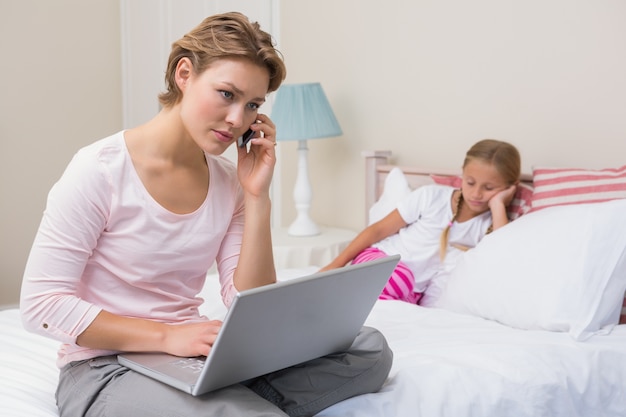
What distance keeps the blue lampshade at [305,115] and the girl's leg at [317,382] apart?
5.67 ft

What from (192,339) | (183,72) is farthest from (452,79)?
(192,339)

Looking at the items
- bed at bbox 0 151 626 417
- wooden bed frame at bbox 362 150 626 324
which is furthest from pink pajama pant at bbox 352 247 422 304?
wooden bed frame at bbox 362 150 626 324

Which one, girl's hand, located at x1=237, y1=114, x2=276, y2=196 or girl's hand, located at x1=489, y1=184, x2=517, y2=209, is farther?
girl's hand, located at x1=489, y1=184, x2=517, y2=209

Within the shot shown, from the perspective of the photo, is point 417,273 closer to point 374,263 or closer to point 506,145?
point 506,145

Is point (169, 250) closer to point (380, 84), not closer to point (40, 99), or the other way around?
point (380, 84)

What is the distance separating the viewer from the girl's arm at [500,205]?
229cm

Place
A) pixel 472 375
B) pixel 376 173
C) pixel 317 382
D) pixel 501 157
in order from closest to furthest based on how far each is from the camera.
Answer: pixel 317 382, pixel 472 375, pixel 501 157, pixel 376 173

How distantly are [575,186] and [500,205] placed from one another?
24cm

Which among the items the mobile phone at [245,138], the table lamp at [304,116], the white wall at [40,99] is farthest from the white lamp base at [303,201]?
the mobile phone at [245,138]

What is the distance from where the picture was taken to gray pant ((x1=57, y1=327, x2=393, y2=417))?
3.88 feet

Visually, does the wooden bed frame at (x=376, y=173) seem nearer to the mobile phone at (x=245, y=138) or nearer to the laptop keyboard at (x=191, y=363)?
the mobile phone at (x=245, y=138)

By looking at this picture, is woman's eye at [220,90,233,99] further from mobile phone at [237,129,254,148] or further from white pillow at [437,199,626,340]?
white pillow at [437,199,626,340]

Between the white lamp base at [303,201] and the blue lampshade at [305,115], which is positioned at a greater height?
the blue lampshade at [305,115]

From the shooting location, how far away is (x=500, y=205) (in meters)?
2.29
